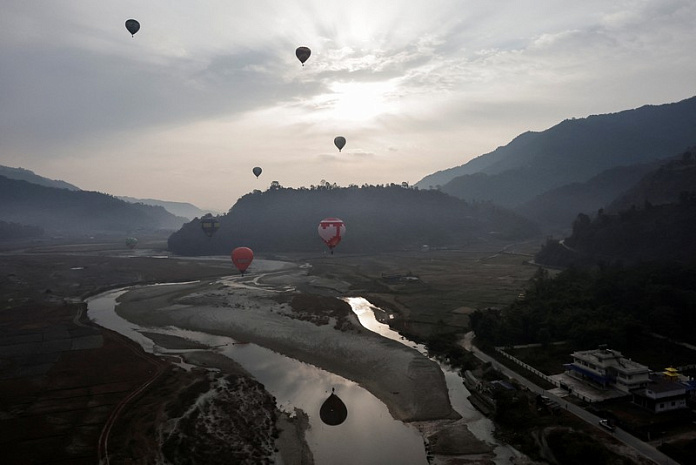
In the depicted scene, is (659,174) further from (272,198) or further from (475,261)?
(272,198)

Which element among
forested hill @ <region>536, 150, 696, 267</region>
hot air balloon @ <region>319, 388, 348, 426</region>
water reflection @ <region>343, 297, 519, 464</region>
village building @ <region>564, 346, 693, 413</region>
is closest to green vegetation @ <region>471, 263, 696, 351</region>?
village building @ <region>564, 346, 693, 413</region>

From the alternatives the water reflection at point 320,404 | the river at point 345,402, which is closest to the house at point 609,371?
the river at point 345,402

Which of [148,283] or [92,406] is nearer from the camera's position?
[92,406]

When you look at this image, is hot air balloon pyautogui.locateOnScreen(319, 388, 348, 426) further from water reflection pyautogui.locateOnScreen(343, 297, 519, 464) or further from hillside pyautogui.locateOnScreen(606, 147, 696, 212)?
hillside pyautogui.locateOnScreen(606, 147, 696, 212)

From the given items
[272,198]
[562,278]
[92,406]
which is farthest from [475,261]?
[272,198]

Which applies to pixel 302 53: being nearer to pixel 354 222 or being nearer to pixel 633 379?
pixel 633 379

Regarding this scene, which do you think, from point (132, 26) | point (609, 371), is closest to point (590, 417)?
point (609, 371)
